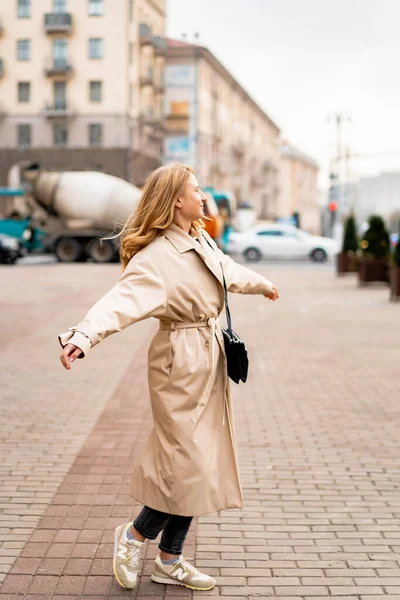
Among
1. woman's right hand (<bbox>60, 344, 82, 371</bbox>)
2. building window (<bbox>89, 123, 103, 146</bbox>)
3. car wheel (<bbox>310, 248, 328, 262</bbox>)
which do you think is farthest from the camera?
building window (<bbox>89, 123, 103, 146</bbox>)

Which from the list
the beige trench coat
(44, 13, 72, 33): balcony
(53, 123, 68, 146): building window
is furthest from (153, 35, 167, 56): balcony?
the beige trench coat

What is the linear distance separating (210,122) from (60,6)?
1682 centimetres

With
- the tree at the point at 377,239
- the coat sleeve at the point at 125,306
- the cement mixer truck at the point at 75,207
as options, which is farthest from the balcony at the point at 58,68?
the coat sleeve at the point at 125,306

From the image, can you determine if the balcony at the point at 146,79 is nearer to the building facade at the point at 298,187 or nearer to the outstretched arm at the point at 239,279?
the building facade at the point at 298,187

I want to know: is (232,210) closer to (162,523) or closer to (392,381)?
(392,381)

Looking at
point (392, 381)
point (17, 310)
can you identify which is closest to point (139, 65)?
point (17, 310)

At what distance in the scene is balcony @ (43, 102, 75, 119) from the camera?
54.2 metres

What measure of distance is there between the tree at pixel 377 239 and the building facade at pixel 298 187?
288 ft

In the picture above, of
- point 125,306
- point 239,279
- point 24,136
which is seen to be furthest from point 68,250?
point 125,306

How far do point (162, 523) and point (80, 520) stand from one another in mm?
951

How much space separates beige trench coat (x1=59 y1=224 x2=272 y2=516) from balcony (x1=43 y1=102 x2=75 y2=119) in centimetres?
5216

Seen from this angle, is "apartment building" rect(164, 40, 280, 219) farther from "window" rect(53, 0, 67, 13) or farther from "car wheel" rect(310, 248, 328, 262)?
"car wheel" rect(310, 248, 328, 262)

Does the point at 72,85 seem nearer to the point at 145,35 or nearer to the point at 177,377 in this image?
the point at 145,35

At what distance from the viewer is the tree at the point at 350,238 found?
90.9ft
